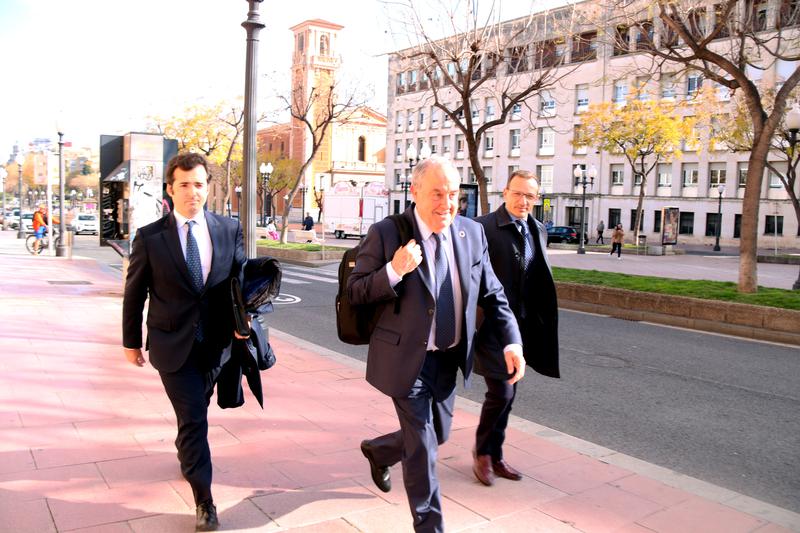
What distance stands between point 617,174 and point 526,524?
56.6 meters

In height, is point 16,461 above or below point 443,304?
below

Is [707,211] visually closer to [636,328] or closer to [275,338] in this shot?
[636,328]

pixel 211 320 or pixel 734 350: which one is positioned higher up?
pixel 211 320

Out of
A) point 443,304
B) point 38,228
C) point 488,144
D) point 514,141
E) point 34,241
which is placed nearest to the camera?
point 443,304

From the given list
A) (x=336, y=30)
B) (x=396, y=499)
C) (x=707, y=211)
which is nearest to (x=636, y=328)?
(x=396, y=499)

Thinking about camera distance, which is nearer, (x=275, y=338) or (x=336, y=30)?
(x=275, y=338)

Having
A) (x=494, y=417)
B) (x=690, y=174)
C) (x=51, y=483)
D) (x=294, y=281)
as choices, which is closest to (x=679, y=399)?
(x=494, y=417)

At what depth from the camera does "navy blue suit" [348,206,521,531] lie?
3242 mm

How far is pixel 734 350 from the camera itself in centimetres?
1012

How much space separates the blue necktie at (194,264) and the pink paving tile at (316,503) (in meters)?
1.02

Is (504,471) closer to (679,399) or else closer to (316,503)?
(316,503)

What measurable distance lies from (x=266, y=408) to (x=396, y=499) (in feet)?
7.18

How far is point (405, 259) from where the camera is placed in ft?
10.2

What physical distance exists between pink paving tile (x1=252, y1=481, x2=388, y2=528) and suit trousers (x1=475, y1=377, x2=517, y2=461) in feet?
2.46
